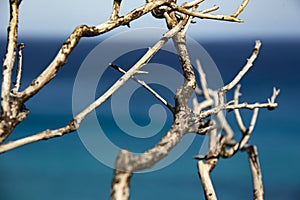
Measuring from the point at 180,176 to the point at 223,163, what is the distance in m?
0.94

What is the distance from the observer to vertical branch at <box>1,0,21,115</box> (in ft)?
2.55

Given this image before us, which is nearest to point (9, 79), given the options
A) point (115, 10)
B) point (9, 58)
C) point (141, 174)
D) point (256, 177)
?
point (9, 58)

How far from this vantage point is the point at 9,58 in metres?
0.80

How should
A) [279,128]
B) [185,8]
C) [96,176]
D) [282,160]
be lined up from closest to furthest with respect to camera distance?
[185,8] < [96,176] < [282,160] < [279,128]

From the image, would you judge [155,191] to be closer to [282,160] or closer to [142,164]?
[282,160]

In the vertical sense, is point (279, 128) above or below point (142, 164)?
above

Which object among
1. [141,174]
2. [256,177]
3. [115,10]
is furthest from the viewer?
[141,174]

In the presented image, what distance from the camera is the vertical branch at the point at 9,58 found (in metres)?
0.78

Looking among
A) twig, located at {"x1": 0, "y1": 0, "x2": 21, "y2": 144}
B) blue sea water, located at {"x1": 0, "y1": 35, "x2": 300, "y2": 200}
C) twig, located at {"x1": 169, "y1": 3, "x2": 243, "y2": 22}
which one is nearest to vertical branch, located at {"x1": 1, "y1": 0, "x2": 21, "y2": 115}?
twig, located at {"x1": 0, "y1": 0, "x2": 21, "y2": 144}

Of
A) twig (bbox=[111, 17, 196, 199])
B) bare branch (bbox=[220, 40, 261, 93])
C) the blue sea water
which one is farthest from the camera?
the blue sea water

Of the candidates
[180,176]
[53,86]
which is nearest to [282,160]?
[180,176]

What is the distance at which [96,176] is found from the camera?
8977 millimetres

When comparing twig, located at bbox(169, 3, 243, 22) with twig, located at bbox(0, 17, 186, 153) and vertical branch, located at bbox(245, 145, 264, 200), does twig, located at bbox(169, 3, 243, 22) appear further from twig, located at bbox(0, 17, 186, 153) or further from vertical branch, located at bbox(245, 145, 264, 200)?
vertical branch, located at bbox(245, 145, 264, 200)

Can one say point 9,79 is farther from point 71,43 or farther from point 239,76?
point 239,76
